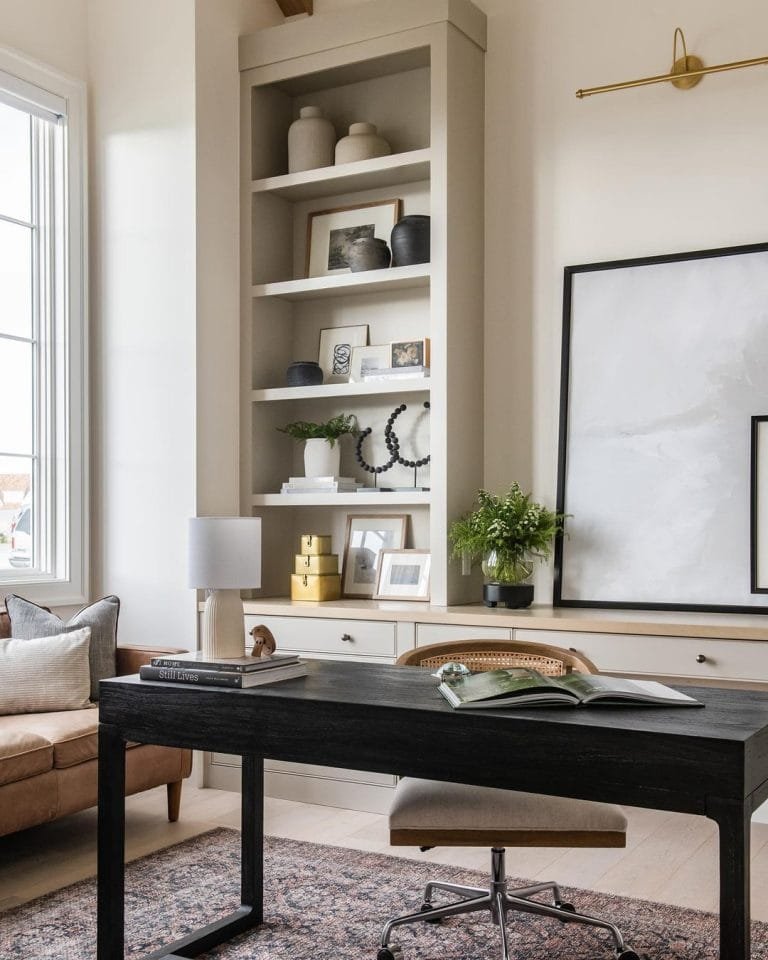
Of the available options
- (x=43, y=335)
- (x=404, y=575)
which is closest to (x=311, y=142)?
(x=43, y=335)

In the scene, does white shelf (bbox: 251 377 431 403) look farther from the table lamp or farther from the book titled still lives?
the book titled still lives

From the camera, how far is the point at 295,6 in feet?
15.9

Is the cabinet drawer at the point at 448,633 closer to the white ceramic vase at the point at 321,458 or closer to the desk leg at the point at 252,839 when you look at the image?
the white ceramic vase at the point at 321,458

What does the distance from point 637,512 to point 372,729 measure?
220 centimetres

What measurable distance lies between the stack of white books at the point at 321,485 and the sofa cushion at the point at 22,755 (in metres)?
1.64

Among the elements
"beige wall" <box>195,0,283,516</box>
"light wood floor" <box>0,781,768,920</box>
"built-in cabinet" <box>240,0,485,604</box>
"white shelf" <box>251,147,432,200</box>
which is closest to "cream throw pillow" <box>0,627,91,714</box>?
"light wood floor" <box>0,781,768,920</box>

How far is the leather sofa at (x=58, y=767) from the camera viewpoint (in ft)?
10.5

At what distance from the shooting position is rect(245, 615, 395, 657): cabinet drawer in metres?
4.04

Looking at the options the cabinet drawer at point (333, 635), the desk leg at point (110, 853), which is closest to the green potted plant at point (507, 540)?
the cabinet drawer at point (333, 635)

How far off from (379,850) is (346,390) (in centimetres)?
188

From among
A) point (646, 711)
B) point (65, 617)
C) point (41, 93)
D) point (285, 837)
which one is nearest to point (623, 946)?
point (646, 711)

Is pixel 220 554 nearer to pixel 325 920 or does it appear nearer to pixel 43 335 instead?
pixel 325 920

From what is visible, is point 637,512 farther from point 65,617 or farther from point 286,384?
point 65,617

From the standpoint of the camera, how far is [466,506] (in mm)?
4371
